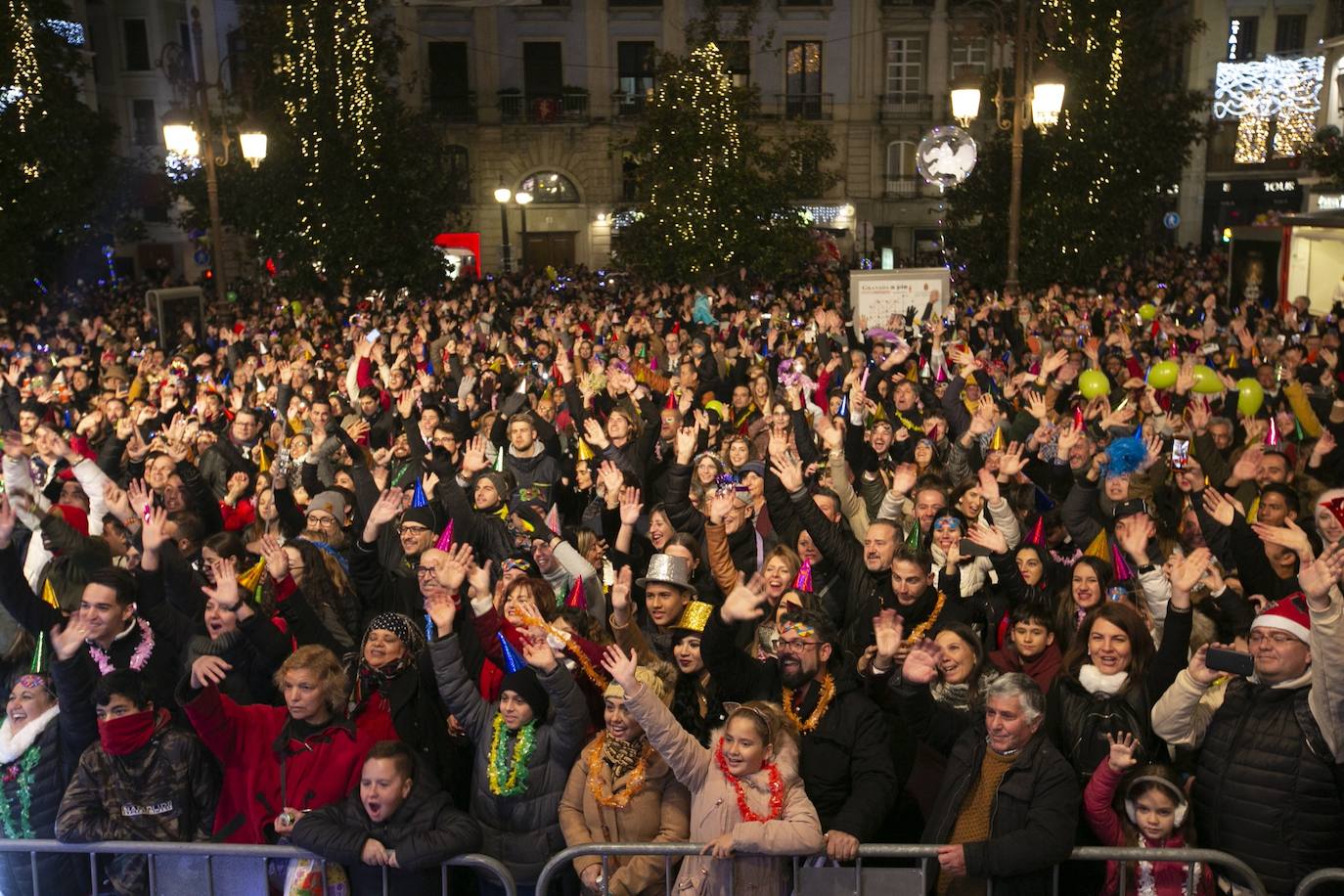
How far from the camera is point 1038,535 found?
6.92m

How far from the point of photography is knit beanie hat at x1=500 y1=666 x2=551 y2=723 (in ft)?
15.1

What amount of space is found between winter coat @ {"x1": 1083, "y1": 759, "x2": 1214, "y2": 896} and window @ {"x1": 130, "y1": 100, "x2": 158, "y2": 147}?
45977 millimetres

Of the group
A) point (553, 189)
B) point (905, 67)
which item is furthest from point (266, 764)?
point (905, 67)

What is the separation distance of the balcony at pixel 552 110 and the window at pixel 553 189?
1.77 metres

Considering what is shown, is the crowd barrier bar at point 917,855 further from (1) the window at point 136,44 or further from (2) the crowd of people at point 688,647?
(1) the window at point 136,44

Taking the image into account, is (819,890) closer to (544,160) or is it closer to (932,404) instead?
(932,404)

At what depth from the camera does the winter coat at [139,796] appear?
4.36 m

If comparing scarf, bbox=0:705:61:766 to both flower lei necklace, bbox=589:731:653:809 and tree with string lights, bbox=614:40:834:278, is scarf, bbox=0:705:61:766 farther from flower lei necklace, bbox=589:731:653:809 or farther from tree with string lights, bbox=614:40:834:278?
tree with string lights, bbox=614:40:834:278

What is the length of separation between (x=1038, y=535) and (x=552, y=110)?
3685 cm


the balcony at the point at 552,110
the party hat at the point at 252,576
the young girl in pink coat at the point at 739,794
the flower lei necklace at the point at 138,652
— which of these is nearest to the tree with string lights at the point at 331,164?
the balcony at the point at 552,110

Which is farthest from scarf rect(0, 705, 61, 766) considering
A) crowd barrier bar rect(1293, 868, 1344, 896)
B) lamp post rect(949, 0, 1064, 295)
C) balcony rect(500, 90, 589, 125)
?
balcony rect(500, 90, 589, 125)

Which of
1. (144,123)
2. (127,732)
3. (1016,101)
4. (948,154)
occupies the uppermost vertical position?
(144,123)

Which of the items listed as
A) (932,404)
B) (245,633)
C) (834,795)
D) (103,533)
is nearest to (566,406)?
(932,404)

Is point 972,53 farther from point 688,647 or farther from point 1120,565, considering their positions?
point 688,647
